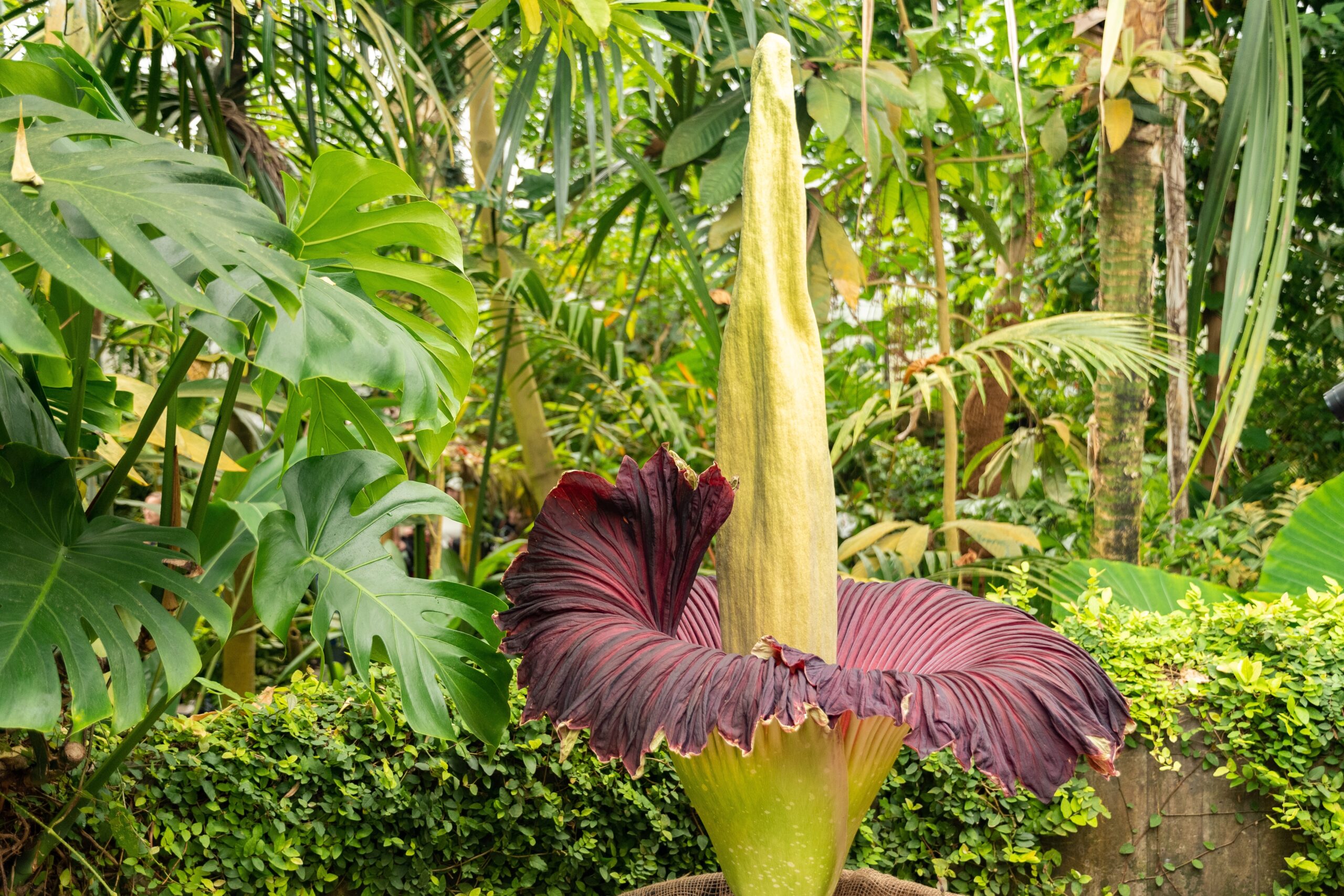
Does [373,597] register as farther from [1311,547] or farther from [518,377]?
[1311,547]

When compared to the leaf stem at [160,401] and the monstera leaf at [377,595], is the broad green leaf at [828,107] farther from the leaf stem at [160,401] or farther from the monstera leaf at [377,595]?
the leaf stem at [160,401]

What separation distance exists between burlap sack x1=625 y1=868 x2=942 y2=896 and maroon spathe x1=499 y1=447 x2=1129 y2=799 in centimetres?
30

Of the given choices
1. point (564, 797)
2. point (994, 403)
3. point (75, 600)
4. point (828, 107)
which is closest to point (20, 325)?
point (75, 600)

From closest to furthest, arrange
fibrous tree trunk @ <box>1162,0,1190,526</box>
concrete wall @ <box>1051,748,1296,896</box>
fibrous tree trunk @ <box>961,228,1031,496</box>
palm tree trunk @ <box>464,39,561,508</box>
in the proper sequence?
1. concrete wall @ <box>1051,748,1296,896</box>
2. palm tree trunk @ <box>464,39,561,508</box>
3. fibrous tree trunk @ <box>1162,0,1190,526</box>
4. fibrous tree trunk @ <box>961,228,1031,496</box>

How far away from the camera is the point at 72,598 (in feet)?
3.04

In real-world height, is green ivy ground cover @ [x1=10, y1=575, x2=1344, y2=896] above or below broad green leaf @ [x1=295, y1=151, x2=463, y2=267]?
below

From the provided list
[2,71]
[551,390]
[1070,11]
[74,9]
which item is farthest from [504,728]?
[1070,11]

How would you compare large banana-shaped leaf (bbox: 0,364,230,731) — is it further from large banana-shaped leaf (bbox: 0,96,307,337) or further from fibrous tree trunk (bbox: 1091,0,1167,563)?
fibrous tree trunk (bbox: 1091,0,1167,563)

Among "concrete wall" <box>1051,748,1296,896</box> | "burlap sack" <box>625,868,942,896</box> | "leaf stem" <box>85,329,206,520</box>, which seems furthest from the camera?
"concrete wall" <box>1051,748,1296,896</box>

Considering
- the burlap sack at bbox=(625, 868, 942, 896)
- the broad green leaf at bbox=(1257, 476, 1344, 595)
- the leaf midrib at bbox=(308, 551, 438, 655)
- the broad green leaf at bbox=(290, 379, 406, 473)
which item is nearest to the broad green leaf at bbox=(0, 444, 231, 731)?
the leaf midrib at bbox=(308, 551, 438, 655)

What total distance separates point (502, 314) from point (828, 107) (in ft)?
3.60

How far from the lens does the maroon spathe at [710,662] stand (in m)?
0.81

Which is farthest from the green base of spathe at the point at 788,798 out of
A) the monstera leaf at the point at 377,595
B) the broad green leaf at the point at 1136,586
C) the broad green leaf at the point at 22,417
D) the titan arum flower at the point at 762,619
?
the broad green leaf at the point at 1136,586

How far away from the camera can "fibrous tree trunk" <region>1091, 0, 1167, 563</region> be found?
7.58 feet
